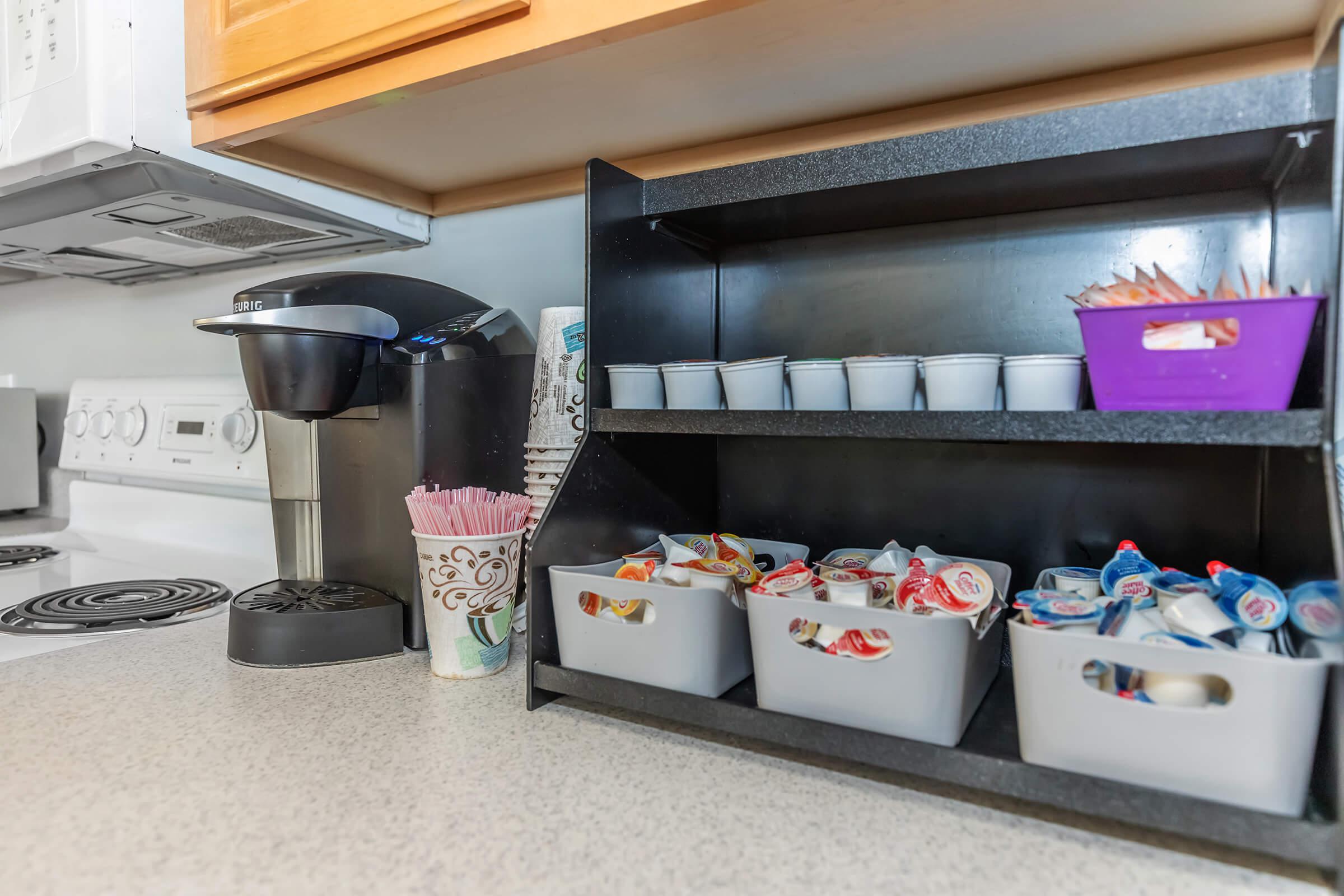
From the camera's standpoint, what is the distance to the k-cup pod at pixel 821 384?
0.75 meters

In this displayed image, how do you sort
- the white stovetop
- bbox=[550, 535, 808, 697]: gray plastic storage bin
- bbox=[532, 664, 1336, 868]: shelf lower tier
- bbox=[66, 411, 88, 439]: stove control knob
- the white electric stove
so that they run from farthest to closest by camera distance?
bbox=[66, 411, 88, 439]: stove control knob → the white stovetop → the white electric stove → bbox=[550, 535, 808, 697]: gray plastic storage bin → bbox=[532, 664, 1336, 868]: shelf lower tier

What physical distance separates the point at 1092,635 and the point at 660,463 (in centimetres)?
51

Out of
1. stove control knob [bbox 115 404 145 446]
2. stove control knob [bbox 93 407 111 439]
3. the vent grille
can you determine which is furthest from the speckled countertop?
stove control knob [bbox 93 407 111 439]

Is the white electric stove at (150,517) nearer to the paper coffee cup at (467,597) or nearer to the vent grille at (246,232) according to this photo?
the vent grille at (246,232)

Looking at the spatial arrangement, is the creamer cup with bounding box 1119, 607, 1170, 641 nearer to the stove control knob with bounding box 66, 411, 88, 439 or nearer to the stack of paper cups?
the stack of paper cups

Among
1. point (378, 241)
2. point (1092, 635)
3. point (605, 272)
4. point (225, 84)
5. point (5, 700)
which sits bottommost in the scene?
point (5, 700)

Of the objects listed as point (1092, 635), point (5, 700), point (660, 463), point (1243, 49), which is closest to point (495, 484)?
point (660, 463)

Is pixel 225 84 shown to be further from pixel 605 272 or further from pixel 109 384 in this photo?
pixel 109 384

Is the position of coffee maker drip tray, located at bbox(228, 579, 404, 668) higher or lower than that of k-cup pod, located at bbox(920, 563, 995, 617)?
lower

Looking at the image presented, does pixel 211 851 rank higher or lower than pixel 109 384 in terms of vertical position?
lower

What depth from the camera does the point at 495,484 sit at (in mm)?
1060

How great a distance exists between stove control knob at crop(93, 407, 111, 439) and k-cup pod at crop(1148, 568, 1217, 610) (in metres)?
1.99

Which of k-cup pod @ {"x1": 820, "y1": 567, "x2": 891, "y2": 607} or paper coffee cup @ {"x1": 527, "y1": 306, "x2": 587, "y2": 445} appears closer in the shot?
k-cup pod @ {"x1": 820, "y1": 567, "x2": 891, "y2": 607}

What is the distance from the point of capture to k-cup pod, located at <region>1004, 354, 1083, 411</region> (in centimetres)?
65
